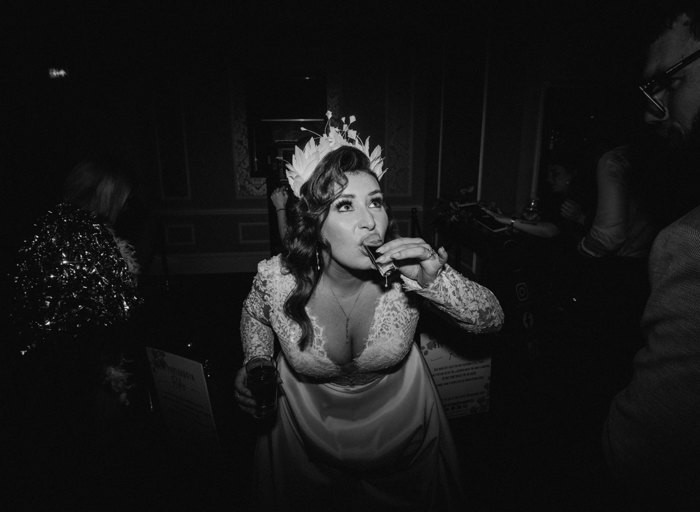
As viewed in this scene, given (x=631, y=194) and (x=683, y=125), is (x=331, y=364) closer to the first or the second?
(x=683, y=125)

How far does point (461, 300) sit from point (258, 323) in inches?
38.1

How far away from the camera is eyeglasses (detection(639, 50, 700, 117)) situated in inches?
37.4

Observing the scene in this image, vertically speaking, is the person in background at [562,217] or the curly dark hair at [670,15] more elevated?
the curly dark hair at [670,15]

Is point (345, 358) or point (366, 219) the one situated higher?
point (366, 219)

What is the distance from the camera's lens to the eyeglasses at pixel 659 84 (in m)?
0.95

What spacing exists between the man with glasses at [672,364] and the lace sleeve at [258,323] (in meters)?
1.31

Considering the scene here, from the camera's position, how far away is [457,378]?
228 centimetres

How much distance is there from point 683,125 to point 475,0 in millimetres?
4670

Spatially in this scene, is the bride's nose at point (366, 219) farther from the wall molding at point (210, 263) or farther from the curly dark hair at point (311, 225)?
the wall molding at point (210, 263)

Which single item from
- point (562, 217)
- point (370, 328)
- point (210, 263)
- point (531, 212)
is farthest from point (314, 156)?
point (210, 263)

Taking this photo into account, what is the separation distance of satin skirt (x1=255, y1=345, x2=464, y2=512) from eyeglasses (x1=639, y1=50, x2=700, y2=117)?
1273 millimetres

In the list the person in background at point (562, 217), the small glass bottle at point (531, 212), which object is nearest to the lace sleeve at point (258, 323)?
the person in background at point (562, 217)

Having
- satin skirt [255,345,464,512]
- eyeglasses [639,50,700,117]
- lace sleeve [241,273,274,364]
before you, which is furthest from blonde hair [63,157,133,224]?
eyeglasses [639,50,700,117]

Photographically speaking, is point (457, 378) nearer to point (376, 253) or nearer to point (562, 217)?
point (376, 253)
